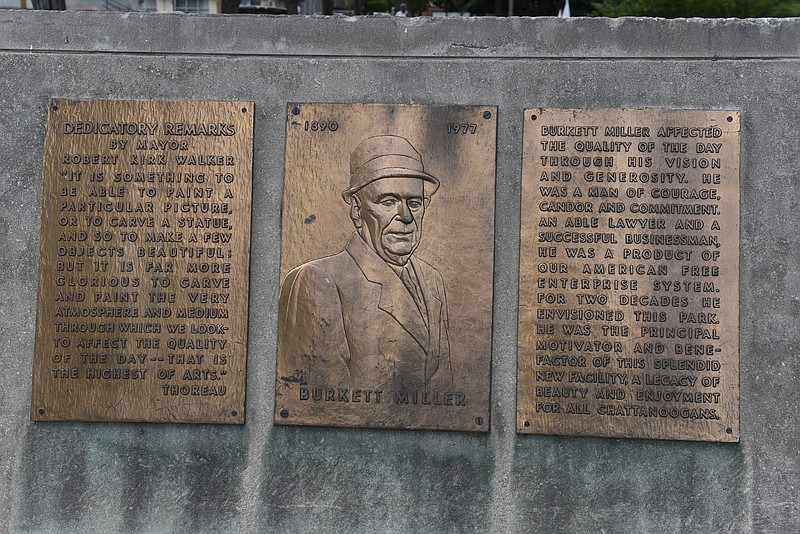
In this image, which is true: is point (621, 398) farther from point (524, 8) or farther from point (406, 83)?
point (524, 8)

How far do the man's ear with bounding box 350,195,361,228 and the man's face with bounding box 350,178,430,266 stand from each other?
26mm

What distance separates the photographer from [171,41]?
512 centimetres

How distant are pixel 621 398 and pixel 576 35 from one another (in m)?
2.19

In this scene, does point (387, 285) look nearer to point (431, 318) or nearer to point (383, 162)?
point (431, 318)

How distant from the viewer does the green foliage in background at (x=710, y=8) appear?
8.22m

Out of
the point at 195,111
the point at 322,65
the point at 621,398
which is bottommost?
the point at 621,398

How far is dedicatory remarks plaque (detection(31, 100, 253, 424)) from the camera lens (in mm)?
4910

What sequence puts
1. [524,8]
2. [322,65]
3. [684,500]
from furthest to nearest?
[524,8]
[322,65]
[684,500]

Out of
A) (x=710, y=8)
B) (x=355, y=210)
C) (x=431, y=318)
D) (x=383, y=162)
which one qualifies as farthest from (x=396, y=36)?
(x=710, y=8)

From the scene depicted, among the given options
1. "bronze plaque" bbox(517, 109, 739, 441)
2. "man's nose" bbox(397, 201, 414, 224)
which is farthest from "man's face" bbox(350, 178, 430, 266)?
"bronze plaque" bbox(517, 109, 739, 441)

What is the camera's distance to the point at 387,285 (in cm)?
490

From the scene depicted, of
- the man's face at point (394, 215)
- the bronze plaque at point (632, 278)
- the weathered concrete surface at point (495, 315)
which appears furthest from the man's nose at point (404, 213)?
the bronze plaque at point (632, 278)

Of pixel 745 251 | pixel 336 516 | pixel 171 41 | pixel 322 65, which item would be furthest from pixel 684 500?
pixel 171 41

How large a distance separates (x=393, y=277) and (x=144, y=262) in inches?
59.5
